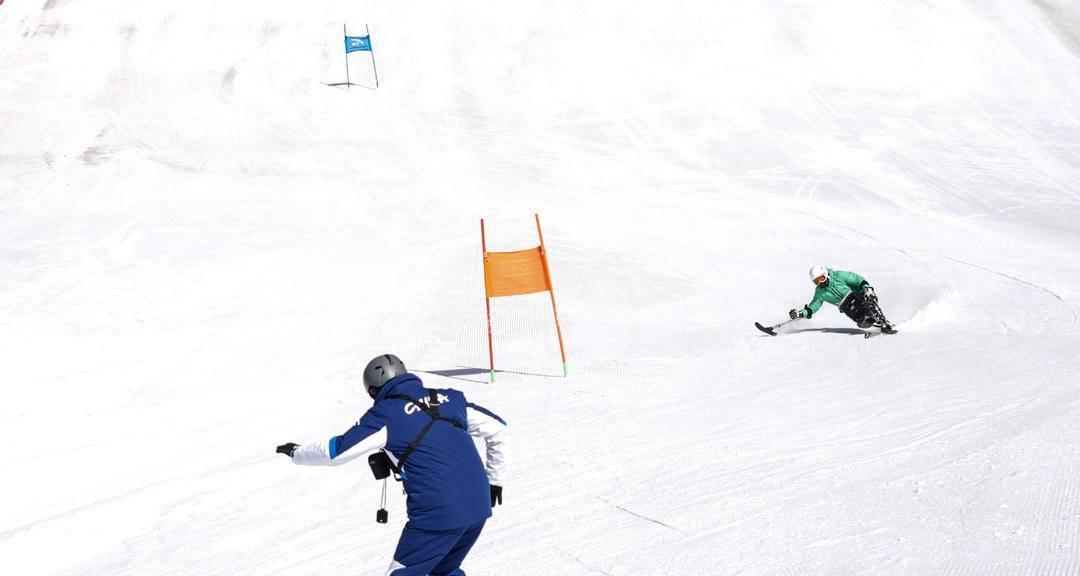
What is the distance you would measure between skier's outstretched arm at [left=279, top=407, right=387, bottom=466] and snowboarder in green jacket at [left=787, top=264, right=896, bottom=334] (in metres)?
8.45

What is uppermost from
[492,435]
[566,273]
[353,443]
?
[353,443]

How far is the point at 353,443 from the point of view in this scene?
4.13m

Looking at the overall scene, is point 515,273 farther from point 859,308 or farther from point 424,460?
point 424,460

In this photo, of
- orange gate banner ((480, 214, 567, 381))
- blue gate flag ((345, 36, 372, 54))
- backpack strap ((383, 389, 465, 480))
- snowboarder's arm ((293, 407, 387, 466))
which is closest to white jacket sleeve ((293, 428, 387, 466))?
snowboarder's arm ((293, 407, 387, 466))

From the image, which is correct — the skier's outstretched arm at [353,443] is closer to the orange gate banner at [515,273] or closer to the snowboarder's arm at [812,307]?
the orange gate banner at [515,273]

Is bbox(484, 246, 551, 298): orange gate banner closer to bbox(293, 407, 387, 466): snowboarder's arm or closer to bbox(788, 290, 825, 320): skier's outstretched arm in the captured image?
bbox(788, 290, 825, 320): skier's outstretched arm

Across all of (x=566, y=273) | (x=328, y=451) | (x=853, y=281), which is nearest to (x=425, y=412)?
(x=328, y=451)

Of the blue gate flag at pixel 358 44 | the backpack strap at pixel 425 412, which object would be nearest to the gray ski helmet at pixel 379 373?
the backpack strap at pixel 425 412

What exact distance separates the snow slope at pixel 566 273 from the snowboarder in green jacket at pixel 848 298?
43cm

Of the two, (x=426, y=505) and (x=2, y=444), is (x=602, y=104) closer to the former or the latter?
(x=2, y=444)

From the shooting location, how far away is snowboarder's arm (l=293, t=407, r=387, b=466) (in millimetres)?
4125

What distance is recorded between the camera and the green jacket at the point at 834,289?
38.5 feet

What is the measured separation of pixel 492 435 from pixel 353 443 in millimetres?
639

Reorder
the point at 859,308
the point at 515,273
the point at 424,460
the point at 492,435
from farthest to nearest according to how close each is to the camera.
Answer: the point at 859,308
the point at 515,273
the point at 492,435
the point at 424,460
